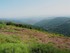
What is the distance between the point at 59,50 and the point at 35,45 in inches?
69.8

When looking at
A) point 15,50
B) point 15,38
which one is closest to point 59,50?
point 15,50

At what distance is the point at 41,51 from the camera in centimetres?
1584

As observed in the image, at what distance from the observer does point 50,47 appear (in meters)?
16.3

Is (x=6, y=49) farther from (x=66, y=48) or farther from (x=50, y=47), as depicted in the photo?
(x=66, y=48)

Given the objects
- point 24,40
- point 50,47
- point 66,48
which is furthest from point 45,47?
point 24,40

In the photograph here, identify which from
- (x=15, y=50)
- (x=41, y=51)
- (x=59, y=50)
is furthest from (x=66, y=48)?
(x=15, y=50)

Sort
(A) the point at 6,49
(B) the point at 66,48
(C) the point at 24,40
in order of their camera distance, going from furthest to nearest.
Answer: (C) the point at 24,40 → (B) the point at 66,48 → (A) the point at 6,49

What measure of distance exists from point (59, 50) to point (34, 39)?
413cm

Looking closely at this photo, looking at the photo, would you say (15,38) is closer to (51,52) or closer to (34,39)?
(34,39)

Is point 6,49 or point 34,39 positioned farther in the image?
point 34,39

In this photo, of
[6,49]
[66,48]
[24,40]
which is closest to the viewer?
[6,49]

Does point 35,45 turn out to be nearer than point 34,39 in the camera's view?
Yes

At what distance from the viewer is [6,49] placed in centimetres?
1544

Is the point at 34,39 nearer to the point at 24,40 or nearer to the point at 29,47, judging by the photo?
the point at 24,40
